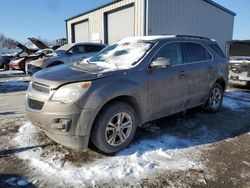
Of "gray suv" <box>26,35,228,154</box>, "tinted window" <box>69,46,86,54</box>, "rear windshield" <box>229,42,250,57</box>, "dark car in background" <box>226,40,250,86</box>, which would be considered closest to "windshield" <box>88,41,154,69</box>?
"gray suv" <box>26,35,228,154</box>

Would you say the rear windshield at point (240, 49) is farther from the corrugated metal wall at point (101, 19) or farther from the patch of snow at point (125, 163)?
the patch of snow at point (125, 163)

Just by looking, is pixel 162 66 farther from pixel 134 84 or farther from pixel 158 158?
pixel 158 158

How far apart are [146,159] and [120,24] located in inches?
563

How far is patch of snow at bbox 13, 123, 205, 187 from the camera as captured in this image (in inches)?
124

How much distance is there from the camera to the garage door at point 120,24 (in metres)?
15.5

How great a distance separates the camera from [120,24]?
16.7 metres

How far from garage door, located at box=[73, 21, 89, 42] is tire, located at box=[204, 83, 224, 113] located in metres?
16.9

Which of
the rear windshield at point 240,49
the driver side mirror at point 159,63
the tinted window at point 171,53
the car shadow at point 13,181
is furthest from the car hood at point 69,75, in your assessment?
the rear windshield at point 240,49

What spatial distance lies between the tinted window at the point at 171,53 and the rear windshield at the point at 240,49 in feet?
20.1

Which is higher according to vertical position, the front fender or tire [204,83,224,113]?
the front fender

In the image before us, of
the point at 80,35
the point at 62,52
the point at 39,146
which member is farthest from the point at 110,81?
the point at 80,35

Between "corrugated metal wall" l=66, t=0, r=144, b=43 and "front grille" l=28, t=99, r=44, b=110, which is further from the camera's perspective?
"corrugated metal wall" l=66, t=0, r=144, b=43

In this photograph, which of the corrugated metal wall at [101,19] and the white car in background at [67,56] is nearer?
Result: the white car in background at [67,56]

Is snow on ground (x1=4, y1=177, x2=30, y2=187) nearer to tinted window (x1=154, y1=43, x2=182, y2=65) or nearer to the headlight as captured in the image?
the headlight
